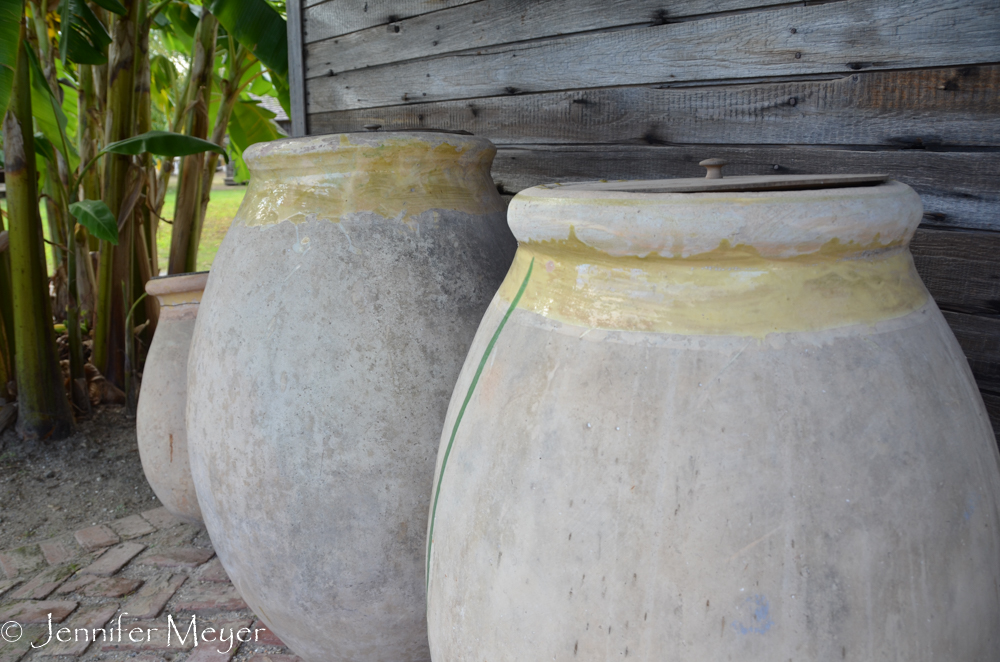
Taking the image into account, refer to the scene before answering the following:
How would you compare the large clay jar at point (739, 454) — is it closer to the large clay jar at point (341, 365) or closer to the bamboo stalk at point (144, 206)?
the large clay jar at point (341, 365)

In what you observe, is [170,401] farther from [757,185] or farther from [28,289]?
[757,185]

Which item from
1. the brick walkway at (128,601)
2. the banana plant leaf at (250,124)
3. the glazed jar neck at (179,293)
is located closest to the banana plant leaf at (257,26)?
the banana plant leaf at (250,124)

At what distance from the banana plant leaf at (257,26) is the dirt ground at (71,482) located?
217cm

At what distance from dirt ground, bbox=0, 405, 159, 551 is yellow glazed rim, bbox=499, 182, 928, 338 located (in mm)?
2986

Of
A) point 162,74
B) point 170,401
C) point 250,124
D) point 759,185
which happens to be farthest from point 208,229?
point 759,185

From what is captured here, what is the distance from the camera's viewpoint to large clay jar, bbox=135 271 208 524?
2643 millimetres

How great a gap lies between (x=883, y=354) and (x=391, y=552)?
1.01 meters

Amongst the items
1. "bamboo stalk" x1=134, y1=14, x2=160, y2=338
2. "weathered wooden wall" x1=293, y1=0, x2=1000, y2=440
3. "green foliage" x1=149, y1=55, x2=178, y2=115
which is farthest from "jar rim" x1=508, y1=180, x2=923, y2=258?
"green foliage" x1=149, y1=55, x2=178, y2=115

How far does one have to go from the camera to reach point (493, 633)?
918 mm

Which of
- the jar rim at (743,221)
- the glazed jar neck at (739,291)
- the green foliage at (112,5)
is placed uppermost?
the green foliage at (112,5)

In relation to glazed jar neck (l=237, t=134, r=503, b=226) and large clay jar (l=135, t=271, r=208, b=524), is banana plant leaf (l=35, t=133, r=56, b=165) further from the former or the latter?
glazed jar neck (l=237, t=134, r=503, b=226)

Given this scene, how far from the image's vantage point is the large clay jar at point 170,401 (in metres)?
2.64

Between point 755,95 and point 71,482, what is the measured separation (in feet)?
11.3

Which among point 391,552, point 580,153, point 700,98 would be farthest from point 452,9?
point 391,552
